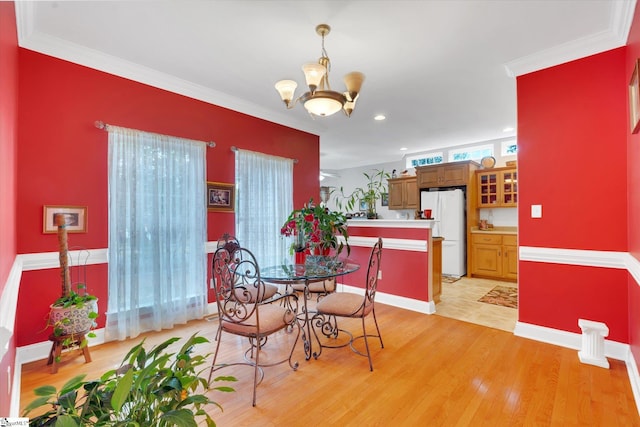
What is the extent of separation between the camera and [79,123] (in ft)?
8.55

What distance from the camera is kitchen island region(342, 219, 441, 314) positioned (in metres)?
3.54

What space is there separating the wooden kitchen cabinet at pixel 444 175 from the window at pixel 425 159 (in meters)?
0.64

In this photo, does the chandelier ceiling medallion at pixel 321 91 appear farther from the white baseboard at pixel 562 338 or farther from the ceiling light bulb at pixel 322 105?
the white baseboard at pixel 562 338

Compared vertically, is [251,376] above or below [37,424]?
below

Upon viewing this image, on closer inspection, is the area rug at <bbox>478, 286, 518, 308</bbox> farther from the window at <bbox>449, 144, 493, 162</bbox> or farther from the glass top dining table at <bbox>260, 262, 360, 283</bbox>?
the window at <bbox>449, 144, 493, 162</bbox>

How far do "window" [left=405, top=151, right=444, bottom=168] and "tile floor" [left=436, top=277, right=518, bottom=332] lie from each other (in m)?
2.98

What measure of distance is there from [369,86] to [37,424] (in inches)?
139

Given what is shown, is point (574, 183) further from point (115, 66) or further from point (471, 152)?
point (115, 66)

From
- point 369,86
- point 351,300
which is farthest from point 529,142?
point 351,300

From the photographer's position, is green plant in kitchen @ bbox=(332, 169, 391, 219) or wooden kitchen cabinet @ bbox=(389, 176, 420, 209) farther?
green plant in kitchen @ bbox=(332, 169, 391, 219)

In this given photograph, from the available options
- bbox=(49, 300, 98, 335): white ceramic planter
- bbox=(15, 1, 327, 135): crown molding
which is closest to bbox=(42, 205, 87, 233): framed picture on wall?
→ bbox=(49, 300, 98, 335): white ceramic planter

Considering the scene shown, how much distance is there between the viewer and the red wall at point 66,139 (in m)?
2.36

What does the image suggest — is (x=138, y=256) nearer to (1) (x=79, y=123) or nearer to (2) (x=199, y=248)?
(2) (x=199, y=248)

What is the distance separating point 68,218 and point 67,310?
0.80 m
